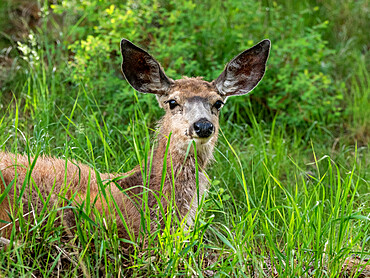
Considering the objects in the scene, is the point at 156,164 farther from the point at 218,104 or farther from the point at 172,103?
the point at 218,104

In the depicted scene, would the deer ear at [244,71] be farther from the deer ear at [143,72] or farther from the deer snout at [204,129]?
the deer snout at [204,129]

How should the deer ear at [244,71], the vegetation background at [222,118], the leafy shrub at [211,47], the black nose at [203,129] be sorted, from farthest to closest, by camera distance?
the leafy shrub at [211,47] < the deer ear at [244,71] < the black nose at [203,129] < the vegetation background at [222,118]

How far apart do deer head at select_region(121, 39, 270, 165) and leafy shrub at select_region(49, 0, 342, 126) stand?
1.18m

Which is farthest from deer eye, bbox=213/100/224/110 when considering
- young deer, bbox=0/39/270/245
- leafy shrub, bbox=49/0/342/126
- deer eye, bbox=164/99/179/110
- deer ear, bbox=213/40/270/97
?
leafy shrub, bbox=49/0/342/126

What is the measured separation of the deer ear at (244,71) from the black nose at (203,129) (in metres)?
0.64

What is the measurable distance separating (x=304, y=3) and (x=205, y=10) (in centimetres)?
138

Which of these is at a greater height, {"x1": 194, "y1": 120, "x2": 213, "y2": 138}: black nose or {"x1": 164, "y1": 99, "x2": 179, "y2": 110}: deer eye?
{"x1": 164, "y1": 99, "x2": 179, "y2": 110}: deer eye

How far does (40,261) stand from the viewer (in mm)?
3076

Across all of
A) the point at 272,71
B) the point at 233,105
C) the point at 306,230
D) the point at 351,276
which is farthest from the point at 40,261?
the point at 272,71

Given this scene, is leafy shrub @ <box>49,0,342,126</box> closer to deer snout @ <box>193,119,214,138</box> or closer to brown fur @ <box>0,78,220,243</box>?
brown fur @ <box>0,78,220,243</box>

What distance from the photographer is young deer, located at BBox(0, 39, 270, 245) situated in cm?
336

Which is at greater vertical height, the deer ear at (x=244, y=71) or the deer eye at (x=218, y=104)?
the deer ear at (x=244, y=71)

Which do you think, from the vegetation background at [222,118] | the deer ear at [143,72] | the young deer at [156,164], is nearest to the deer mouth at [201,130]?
the young deer at [156,164]

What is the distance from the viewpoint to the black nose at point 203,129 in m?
3.67
